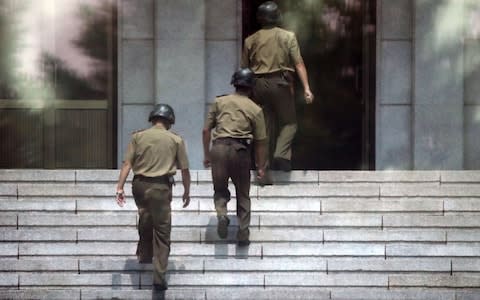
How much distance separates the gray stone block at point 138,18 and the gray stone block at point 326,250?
588 cm

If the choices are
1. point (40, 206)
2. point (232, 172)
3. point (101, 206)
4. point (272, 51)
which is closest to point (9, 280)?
point (40, 206)

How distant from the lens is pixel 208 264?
13.7 metres

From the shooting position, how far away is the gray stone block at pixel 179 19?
60.8 ft

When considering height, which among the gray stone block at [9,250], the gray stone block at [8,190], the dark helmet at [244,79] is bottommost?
the gray stone block at [9,250]

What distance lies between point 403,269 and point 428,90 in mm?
5673

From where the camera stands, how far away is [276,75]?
628 inches

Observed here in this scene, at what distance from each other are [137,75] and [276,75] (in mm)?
3666

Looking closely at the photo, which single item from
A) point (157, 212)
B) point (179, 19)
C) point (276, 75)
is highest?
point (179, 19)

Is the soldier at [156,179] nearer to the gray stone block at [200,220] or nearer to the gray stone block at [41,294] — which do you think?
the gray stone block at [41,294]

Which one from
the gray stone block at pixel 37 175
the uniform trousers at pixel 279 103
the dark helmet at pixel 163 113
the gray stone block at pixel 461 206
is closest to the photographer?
the dark helmet at pixel 163 113

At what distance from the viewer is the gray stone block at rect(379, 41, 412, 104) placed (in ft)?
62.5

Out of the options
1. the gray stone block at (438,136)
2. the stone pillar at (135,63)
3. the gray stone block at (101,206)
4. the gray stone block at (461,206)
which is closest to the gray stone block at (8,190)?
the gray stone block at (101,206)

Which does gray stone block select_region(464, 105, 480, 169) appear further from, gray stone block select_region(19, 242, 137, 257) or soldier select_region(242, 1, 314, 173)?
gray stone block select_region(19, 242, 137, 257)

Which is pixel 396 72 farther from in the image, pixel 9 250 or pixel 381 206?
pixel 9 250
